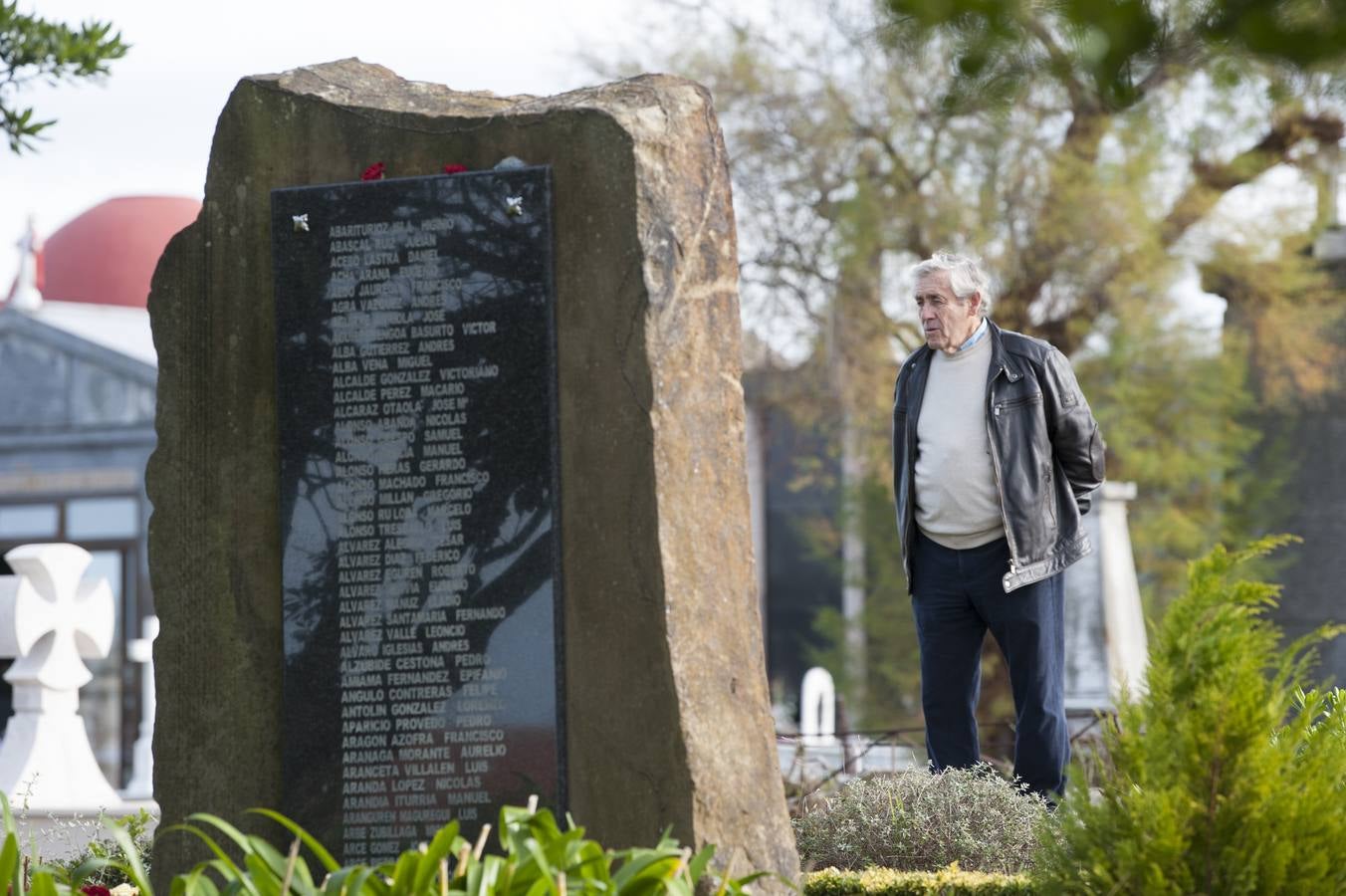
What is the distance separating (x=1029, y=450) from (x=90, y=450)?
65.4ft

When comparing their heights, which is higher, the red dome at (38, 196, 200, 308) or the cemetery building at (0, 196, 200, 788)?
the red dome at (38, 196, 200, 308)

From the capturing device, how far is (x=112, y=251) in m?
27.5

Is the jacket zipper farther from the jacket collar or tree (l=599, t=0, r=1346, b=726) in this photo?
tree (l=599, t=0, r=1346, b=726)

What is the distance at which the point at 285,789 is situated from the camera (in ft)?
16.3

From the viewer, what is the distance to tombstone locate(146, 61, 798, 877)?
15.6ft

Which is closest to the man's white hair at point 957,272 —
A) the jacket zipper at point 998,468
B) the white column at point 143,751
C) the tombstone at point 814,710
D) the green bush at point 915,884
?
the jacket zipper at point 998,468

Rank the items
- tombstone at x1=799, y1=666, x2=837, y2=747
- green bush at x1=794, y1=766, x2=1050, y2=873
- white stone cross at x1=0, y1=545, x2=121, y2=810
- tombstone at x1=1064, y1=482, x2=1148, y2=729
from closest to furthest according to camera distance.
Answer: green bush at x1=794, y1=766, x2=1050, y2=873 < white stone cross at x1=0, y1=545, x2=121, y2=810 < tombstone at x1=1064, y1=482, x2=1148, y2=729 < tombstone at x1=799, y1=666, x2=837, y2=747

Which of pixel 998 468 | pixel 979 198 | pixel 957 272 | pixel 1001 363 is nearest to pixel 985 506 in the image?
pixel 998 468

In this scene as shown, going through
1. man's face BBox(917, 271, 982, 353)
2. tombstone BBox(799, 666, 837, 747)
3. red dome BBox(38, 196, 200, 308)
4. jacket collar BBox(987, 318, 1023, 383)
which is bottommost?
tombstone BBox(799, 666, 837, 747)

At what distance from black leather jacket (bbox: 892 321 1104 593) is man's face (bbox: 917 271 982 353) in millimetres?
95

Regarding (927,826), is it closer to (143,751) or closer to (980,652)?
(980,652)

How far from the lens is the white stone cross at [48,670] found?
8.98 metres

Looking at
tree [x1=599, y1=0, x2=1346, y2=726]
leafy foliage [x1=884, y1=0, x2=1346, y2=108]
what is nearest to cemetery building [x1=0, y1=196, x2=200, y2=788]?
tree [x1=599, y1=0, x2=1346, y2=726]

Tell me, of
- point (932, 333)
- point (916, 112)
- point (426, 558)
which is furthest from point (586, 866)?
point (916, 112)
